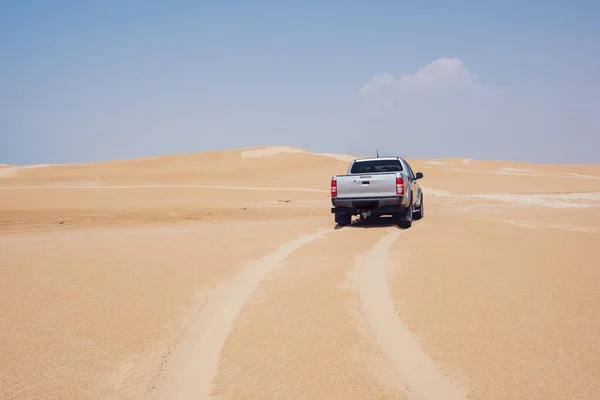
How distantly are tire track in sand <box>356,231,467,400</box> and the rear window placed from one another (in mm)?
8128

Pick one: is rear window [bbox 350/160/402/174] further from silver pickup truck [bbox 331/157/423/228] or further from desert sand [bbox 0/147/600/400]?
desert sand [bbox 0/147/600/400]

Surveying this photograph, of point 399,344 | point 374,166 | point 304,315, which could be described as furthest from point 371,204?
point 399,344

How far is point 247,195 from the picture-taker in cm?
2969

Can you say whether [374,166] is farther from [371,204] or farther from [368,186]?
[371,204]

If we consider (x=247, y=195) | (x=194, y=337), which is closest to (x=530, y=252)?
(x=194, y=337)

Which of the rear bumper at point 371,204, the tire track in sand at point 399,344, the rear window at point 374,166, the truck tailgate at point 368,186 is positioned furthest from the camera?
the rear window at point 374,166

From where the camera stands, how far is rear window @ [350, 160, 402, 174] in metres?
15.3

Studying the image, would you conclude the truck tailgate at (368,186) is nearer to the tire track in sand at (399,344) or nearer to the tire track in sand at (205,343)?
the tire track in sand at (399,344)

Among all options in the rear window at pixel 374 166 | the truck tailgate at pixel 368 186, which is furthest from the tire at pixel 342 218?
the rear window at pixel 374 166

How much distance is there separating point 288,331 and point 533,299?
291 centimetres

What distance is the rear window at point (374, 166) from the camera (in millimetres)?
15328

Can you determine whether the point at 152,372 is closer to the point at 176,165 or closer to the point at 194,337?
the point at 194,337

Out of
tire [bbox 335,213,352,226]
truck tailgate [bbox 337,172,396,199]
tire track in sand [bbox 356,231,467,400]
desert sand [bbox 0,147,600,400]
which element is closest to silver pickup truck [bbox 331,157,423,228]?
truck tailgate [bbox 337,172,396,199]

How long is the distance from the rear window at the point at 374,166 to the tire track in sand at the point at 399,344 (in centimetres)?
813
